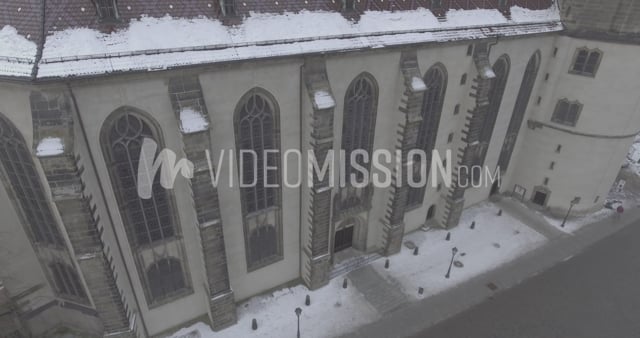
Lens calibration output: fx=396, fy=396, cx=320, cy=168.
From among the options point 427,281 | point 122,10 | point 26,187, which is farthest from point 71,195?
point 427,281

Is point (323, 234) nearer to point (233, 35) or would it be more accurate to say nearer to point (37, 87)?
point (233, 35)

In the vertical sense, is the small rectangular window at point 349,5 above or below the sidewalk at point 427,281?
above

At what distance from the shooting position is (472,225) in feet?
103

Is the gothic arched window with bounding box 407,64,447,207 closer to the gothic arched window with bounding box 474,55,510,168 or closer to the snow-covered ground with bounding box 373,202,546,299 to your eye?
the gothic arched window with bounding box 474,55,510,168

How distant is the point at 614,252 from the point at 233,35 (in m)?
31.2

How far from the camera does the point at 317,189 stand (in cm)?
2147

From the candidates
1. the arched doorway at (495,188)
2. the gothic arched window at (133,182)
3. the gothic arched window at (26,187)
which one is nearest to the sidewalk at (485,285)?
the arched doorway at (495,188)

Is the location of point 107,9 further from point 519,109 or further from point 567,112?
point 567,112

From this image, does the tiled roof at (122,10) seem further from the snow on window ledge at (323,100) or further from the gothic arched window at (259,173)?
the snow on window ledge at (323,100)

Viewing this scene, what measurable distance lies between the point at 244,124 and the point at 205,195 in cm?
375

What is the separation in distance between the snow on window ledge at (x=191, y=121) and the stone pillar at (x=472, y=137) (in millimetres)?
17405

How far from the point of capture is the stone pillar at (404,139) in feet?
71.7

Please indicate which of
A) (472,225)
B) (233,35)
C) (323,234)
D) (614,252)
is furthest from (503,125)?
(233,35)

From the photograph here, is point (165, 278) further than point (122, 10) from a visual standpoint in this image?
Yes
